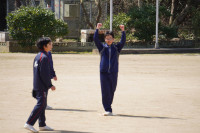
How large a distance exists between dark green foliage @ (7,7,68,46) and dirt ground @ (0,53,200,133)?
33.6ft

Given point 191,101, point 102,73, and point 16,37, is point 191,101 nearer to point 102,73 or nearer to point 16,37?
point 102,73

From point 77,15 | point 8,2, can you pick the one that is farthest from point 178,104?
point 8,2

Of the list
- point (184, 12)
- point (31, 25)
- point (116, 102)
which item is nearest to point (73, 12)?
point (31, 25)

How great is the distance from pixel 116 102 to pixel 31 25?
17.6 metres

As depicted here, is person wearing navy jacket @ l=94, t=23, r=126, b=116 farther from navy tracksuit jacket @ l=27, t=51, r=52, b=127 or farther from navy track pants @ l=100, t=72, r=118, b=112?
navy tracksuit jacket @ l=27, t=51, r=52, b=127

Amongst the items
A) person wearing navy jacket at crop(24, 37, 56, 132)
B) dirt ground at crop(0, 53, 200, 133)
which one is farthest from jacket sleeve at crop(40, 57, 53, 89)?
dirt ground at crop(0, 53, 200, 133)

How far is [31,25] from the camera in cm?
2594

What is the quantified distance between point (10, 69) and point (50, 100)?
7306mm

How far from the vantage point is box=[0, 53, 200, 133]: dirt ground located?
22.5 ft

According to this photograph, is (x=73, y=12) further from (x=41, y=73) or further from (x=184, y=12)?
(x=41, y=73)

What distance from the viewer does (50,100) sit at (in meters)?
9.54

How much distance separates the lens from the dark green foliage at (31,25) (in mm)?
25938

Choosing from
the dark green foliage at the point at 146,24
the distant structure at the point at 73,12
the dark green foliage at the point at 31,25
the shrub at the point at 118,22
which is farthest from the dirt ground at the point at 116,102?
the distant structure at the point at 73,12

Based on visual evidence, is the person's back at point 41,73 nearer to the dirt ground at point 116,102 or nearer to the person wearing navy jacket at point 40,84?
the person wearing navy jacket at point 40,84
